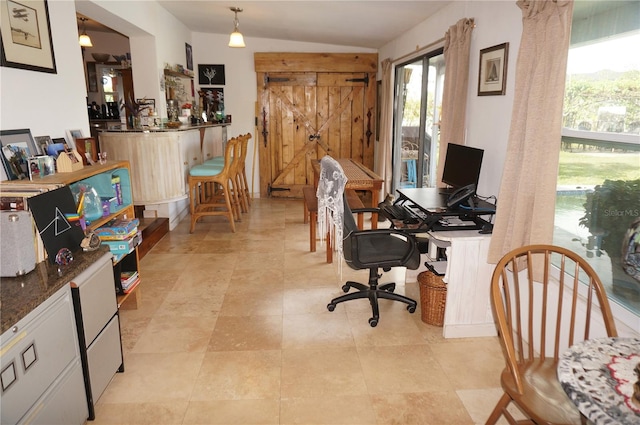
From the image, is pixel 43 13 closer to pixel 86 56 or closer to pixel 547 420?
pixel 547 420

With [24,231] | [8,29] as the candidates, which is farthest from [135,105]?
[24,231]

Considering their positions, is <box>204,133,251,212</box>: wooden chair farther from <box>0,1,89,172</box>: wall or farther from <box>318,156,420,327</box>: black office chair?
<box>318,156,420,327</box>: black office chair

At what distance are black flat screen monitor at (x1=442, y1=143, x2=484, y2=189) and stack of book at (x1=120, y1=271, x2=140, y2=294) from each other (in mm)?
2418

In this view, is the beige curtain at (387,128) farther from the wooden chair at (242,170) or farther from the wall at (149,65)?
the wooden chair at (242,170)

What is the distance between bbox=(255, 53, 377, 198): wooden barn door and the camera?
6500mm

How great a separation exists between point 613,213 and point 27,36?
128 inches

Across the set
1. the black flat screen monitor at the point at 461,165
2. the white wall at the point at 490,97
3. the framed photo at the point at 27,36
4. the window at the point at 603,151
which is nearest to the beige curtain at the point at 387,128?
the white wall at the point at 490,97

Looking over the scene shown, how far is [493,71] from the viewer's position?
2908mm

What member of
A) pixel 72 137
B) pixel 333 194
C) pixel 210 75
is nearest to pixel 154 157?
pixel 72 137

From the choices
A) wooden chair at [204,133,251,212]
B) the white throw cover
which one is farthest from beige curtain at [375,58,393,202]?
the white throw cover

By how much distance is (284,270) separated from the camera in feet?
12.3

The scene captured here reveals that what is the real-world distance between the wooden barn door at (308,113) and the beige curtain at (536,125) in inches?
176

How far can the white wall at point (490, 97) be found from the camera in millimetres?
2699

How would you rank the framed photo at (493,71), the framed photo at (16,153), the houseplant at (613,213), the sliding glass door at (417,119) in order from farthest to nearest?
1. the sliding glass door at (417,119)
2. the framed photo at (493,71)
3. the framed photo at (16,153)
4. the houseplant at (613,213)
